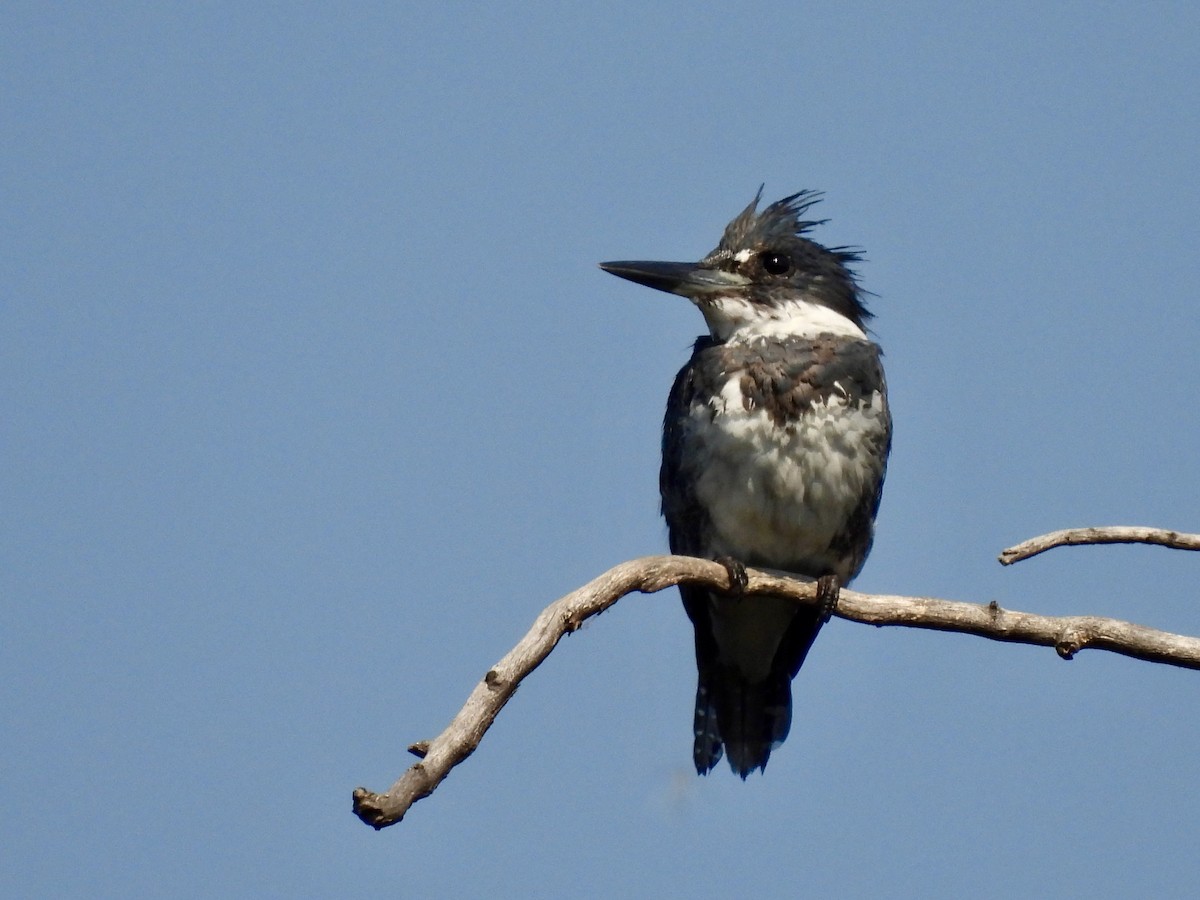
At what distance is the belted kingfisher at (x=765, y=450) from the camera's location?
495 centimetres

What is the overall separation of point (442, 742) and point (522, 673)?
32cm

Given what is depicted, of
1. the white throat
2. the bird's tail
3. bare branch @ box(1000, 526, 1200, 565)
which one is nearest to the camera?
bare branch @ box(1000, 526, 1200, 565)

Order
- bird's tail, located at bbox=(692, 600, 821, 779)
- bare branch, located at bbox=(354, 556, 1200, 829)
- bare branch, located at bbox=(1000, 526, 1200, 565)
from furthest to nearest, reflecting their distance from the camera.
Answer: bird's tail, located at bbox=(692, 600, 821, 779), bare branch, located at bbox=(1000, 526, 1200, 565), bare branch, located at bbox=(354, 556, 1200, 829)

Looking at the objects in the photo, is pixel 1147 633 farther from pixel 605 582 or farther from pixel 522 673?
pixel 522 673

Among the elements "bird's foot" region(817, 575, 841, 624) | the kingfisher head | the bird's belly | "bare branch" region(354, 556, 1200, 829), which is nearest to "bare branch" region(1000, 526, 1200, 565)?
"bare branch" region(354, 556, 1200, 829)

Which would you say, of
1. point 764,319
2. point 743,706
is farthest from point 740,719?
point 764,319

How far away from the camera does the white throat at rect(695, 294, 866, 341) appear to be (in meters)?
5.36

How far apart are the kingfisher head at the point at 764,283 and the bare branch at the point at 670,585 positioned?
1.09 m

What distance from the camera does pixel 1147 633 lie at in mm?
3846

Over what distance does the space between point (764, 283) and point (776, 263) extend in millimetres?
128

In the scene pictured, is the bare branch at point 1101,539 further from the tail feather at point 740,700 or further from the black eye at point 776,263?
the black eye at point 776,263

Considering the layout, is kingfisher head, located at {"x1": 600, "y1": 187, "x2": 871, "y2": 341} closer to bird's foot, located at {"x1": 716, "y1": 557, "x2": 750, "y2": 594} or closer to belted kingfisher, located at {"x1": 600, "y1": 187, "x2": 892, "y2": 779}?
→ belted kingfisher, located at {"x1": 600, "y1": 187, "x2": 892, "y2": 779}

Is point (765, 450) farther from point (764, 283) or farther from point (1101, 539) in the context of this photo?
point (1101, 539)

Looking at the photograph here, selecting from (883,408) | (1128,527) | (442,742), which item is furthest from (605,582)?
(883,408)
